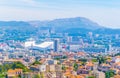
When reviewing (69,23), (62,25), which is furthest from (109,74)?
(69,23)

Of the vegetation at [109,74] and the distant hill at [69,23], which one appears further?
the distant hill at [69,23]

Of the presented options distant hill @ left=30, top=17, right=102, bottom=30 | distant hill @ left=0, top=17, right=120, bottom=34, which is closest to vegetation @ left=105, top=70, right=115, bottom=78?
distant hill @ left=0, top=17, right=120, bottom=34

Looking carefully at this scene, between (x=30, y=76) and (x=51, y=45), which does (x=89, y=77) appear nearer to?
(x=30, y=76)

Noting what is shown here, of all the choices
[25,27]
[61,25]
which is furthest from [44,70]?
[61,25]

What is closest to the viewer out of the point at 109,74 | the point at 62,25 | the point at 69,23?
the point at 109,74

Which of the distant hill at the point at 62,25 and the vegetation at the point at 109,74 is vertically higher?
the vegetation at the point at 109,74

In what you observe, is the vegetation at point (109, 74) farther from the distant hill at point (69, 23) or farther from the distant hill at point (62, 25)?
the distant hill at point (69, 23)

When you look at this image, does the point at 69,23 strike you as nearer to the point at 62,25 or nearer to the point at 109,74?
the point at 62,25

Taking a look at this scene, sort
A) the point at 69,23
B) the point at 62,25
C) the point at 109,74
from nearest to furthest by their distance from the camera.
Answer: the point at 109,74
the point at 62,25
the point at 69,23

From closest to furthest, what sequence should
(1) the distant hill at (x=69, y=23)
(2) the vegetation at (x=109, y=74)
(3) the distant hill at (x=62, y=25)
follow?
(2) the vegetation at (x=109, y=74)
(3) the distant hill at (x=62, y=25)
(1) the distant hill at (x=69, y=23)

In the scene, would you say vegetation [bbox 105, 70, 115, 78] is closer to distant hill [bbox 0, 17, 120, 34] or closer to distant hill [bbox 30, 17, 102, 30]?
distant hill [bbox 0, 17, 120, 34]

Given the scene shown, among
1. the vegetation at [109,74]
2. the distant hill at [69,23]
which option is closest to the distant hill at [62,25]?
the distant hill at [69,23]
